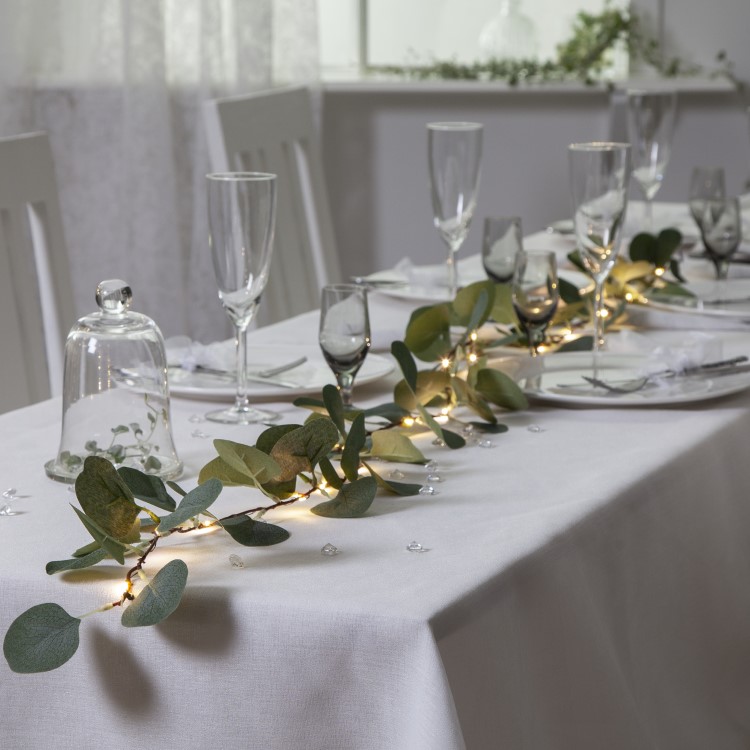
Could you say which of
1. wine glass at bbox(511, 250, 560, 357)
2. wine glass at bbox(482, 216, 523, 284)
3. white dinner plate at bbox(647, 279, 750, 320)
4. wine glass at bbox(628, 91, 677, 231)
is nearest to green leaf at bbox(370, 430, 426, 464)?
wine glass at bbox(511, 250, 560, 357)

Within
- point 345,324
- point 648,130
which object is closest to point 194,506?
point 345,324

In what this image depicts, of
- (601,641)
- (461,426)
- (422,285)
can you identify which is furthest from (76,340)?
(422,285)

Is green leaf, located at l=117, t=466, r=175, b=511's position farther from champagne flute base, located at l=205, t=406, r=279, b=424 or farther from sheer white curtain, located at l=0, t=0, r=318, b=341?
sheer white curtain, located at l=0, t=0, r=318, b=341

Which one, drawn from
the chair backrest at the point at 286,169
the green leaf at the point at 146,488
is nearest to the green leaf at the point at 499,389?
the green leaf at the point at 146,488

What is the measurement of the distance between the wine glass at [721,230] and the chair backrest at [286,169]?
723 mm

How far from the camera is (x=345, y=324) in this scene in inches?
40.8

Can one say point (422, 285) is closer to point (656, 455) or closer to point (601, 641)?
point (656, 455)

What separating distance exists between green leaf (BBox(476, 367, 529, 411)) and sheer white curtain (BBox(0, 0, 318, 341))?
7.94ft

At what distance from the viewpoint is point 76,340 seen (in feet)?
3.12

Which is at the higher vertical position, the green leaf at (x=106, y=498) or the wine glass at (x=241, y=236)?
the wine glass at (x=241, y=236)

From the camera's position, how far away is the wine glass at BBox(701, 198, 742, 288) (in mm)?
1640

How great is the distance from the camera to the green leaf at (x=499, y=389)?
109 centimetres

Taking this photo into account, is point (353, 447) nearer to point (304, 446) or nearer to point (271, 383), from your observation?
point (304, 446)

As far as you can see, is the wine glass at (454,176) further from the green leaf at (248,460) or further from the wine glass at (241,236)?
the green leaf at (248,460)
